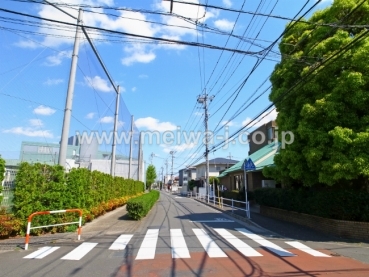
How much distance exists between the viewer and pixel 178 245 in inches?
265

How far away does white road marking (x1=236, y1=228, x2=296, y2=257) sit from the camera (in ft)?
19.6

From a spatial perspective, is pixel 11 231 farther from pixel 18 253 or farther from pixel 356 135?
pixel 356 135

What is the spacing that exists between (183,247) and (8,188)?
5.68m

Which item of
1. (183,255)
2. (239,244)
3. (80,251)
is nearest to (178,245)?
(183,255)

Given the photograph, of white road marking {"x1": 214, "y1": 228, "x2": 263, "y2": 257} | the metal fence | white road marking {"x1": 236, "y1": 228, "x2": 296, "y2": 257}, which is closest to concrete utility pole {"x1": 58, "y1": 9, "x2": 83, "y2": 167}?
the metal fence

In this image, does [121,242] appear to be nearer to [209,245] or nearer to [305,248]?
[209,245]

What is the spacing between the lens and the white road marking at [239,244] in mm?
5961

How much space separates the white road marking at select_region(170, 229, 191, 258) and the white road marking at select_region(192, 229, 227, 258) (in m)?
0.52

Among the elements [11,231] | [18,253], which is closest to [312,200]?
[18,253]

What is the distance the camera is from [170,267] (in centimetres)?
486

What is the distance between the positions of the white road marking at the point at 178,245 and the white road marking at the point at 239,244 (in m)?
1.34

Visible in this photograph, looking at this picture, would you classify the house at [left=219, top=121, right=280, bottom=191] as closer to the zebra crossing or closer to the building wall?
the building wall

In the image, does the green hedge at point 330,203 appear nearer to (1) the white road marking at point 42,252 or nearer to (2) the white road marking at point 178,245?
(2) the white road marking at point 178,245

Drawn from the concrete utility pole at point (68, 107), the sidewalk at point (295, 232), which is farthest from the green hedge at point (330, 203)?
the concrete utility pole at point (68, 107)
